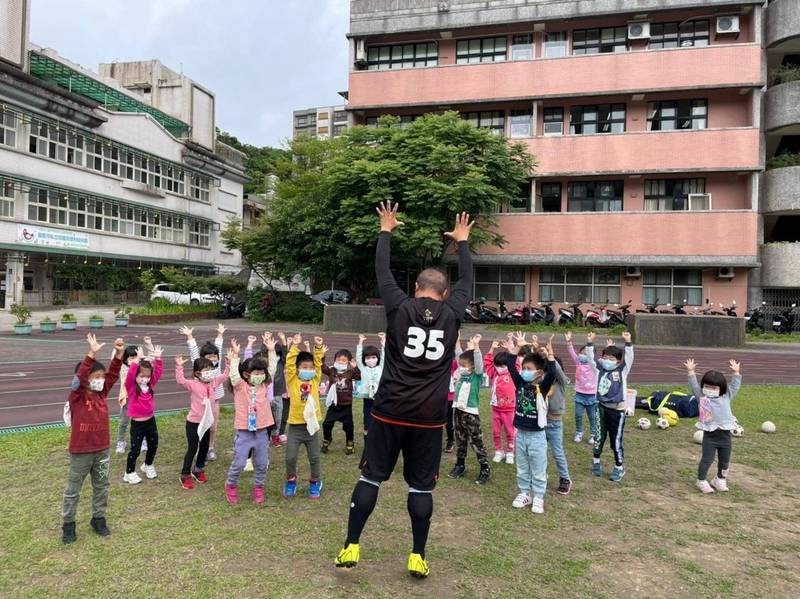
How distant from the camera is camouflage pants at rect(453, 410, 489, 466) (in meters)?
5.55

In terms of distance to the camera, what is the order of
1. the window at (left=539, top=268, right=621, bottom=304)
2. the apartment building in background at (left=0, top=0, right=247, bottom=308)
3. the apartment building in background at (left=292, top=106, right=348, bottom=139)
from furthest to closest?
the apartment building in background at (left=292, top=106, right=348, bottom=139), the apartment building in background at (left=0, top=0, right=247, bottom=308), the window at (left=539, top=268, right=621, bottom=304)

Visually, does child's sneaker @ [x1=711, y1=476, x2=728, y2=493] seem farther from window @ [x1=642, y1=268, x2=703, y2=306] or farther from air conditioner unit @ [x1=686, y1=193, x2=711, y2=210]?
air conditioner unit @ [x1=686, y1=193, x2=711, y2=210]

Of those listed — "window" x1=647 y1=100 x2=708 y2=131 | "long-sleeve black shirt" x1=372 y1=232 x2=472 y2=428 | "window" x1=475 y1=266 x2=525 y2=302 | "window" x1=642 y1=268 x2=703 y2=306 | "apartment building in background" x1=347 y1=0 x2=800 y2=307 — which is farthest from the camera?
"window" x1=475 y1=266 x2=525 y2=302

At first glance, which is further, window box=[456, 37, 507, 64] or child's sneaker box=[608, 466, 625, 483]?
window box=[456, 37, 507, 64]

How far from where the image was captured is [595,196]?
25.8 meters

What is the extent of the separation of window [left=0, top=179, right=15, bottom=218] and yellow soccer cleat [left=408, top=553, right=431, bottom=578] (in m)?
29.6

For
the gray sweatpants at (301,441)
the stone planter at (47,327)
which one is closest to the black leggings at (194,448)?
the gray sweatpants at (301,441)

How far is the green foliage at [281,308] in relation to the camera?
2652 cm

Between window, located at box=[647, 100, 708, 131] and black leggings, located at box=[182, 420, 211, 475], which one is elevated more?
window, located at box=[647, 100, 708, 131]

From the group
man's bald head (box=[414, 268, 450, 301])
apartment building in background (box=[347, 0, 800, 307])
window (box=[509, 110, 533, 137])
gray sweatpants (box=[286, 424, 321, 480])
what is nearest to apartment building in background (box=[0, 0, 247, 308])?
apartment building in background (box=[347, 0, 800, 307])

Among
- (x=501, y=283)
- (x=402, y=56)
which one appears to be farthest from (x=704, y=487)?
(x=402, y=56)

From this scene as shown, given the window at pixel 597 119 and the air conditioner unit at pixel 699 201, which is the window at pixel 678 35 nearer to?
the window at pixel 597 119

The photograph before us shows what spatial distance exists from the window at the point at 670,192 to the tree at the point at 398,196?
237 inches

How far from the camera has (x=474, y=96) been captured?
26266 mm
